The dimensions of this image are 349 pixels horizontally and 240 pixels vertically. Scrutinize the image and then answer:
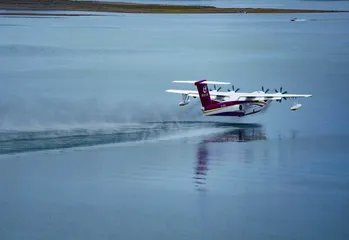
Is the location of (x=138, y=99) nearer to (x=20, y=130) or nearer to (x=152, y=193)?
(x=20, y=130)

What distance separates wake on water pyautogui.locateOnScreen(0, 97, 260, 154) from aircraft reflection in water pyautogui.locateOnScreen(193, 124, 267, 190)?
1.19ft

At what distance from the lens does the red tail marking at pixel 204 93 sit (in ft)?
174

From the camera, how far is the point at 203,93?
5341 cm

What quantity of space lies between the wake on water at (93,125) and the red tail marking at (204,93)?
115 centimetres

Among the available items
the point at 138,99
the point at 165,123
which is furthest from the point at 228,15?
the point at 165,123

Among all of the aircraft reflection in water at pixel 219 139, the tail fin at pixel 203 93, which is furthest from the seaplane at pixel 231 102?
the aircraft reflection in water at pixel 219 139

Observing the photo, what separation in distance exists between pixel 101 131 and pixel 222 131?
25.2 ft

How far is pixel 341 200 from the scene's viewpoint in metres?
37.1

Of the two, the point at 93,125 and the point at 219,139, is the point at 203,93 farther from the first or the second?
the point at 93,125

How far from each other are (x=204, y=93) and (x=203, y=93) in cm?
9

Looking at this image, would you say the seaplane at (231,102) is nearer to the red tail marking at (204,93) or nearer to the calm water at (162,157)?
the red tail marking at (204,93)

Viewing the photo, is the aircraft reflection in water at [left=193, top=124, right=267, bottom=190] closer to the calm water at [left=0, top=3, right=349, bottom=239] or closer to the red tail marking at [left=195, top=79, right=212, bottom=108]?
the calm water at [left=0, top=3, right=349, bottom=239]

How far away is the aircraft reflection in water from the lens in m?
40.8

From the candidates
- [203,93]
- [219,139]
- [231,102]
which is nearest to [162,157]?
[219,139]
